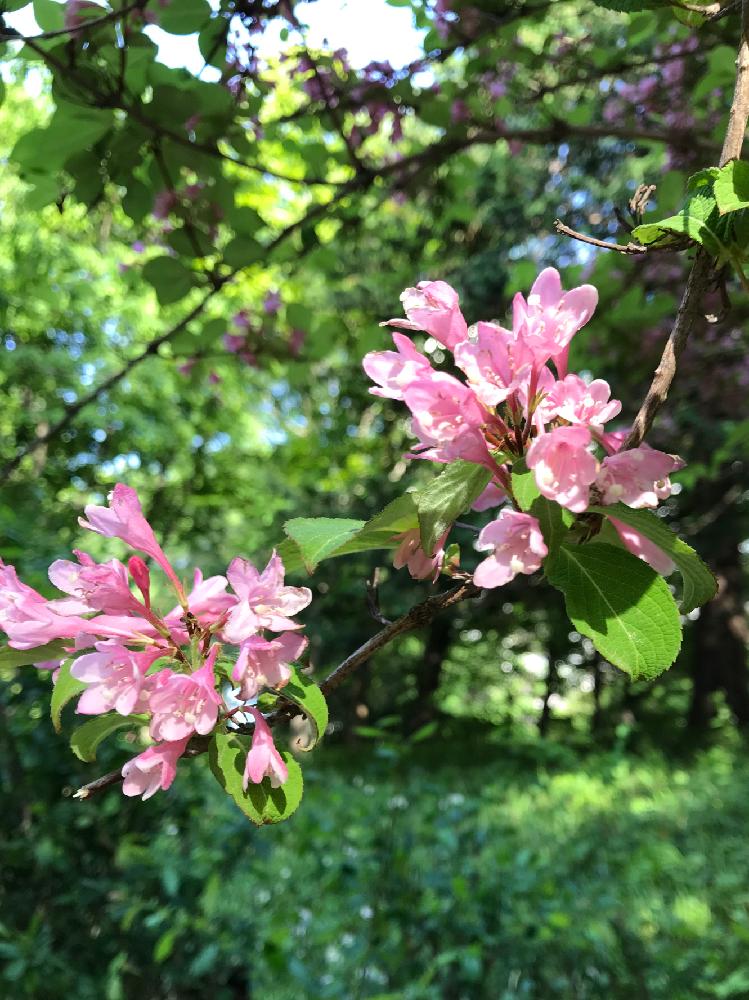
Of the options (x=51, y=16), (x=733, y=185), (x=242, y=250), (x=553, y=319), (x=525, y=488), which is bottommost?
(x=525, y=488)

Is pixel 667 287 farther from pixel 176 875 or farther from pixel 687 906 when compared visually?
pixel 176 875

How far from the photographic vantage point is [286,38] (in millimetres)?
1854

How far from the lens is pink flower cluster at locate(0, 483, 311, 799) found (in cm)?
48

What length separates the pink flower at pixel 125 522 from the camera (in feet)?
1.80

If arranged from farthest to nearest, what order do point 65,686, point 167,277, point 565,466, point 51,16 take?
point 167,277, point 51,16, point 65,686, point 565,466

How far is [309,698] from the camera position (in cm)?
49

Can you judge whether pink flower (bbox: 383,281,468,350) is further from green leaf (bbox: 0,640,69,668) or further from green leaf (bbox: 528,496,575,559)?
green leaf (bbox: 0,640,69,668)

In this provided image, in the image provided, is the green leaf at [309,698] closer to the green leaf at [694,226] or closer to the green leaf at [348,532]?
the green leaf at [348,532]

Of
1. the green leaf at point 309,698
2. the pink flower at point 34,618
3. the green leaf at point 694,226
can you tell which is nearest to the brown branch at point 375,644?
the green leaf at point 309,698

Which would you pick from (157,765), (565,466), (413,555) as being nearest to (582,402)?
(565,466)

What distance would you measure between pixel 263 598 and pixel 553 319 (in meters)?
0.27

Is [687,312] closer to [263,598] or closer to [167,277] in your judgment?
[263,598]

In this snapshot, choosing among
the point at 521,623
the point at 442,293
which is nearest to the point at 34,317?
the point at 521,623

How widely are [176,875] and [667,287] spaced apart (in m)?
2.90
